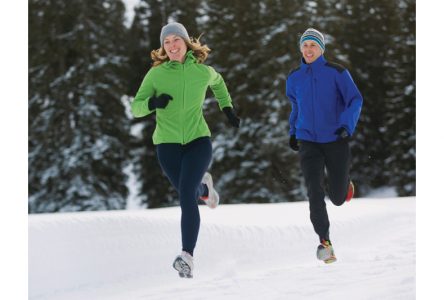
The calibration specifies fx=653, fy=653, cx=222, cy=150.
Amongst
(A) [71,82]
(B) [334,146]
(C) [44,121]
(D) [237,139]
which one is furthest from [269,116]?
(C) [44,121]

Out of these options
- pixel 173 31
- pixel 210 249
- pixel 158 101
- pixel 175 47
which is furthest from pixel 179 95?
pixel 210 249

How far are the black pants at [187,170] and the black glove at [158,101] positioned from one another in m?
0.36

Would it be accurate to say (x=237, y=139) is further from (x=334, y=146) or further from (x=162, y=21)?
(x=334, y=146)

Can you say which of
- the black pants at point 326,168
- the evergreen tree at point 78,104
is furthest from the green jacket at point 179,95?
the evergreen tree at point 78,104

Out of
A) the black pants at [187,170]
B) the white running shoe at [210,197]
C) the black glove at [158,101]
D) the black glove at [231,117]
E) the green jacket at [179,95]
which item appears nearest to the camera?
the black glove at [158,101]

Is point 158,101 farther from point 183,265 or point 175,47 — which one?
point 183,265

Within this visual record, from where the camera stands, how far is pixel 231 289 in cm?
647

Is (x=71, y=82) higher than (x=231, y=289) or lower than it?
higher

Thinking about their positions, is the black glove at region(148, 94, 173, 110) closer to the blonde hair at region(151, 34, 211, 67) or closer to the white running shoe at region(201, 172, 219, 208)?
the blonde hair at region(151, 34, 211, 67)

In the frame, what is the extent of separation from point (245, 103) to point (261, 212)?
1349mm

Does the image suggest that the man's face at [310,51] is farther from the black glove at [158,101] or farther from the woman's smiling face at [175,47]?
the black glove at [158,101]

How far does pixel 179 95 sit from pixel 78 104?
6.29 meters

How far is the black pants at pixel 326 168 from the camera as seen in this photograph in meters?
4.64

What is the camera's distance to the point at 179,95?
4473mm
